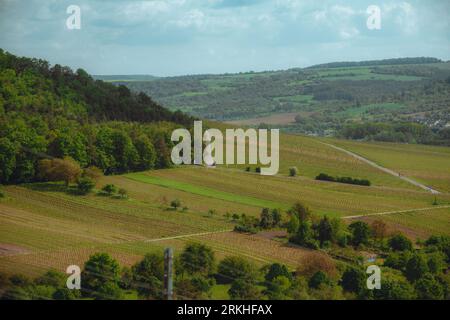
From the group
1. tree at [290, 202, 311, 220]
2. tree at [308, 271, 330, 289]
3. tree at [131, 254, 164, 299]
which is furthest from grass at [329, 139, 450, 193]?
tree at [131, 254, 164, 299]

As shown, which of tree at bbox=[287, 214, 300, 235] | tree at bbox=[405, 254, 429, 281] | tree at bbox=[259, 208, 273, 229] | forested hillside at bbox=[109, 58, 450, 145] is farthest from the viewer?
forested hillside at bbox=[109, 58, 450, 145]

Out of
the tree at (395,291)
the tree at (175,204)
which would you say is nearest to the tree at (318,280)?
the tree at (395,291)

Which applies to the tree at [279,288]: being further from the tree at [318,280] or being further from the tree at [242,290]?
the tree at [318,280]

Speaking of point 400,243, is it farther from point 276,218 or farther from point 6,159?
point 6,159

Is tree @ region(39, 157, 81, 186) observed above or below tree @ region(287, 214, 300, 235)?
above

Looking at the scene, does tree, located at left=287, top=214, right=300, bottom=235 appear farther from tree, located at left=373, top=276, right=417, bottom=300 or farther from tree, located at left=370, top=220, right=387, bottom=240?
tree, located at left=373, top=276, right=417, bottom=300

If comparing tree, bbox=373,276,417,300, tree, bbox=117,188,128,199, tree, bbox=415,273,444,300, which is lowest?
tree, bbox=415,273,444,300
